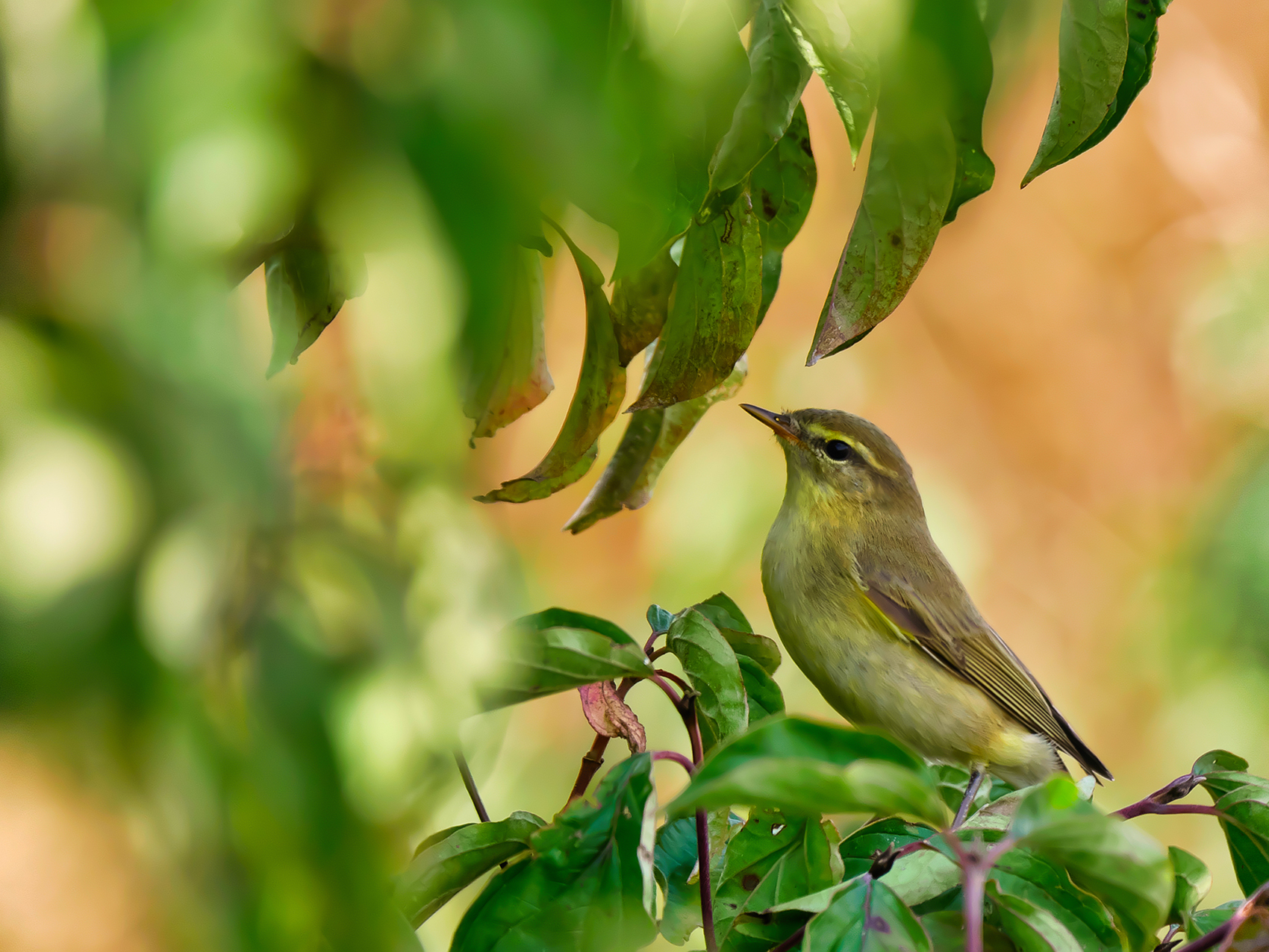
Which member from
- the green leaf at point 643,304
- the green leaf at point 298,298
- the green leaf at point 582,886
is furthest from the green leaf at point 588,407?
the green leaf at point 582,886

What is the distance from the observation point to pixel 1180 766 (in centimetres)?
477

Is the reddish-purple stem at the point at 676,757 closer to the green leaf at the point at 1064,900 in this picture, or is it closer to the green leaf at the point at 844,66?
the green leaf at the point at 1064,900

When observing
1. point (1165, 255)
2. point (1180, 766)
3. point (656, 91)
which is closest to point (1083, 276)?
point (1165, 255)

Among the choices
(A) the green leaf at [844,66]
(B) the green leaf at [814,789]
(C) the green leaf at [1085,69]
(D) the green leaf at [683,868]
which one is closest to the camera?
(B) the green leaf at [814,789]

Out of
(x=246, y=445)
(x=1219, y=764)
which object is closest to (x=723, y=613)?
(x=1219, y=764)

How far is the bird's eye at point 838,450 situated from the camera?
2496 millimetres

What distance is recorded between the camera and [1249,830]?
3.70 feet

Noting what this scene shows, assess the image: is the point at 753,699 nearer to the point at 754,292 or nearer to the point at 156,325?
the point at 754,292

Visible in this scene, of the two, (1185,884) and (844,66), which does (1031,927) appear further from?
(844,66)

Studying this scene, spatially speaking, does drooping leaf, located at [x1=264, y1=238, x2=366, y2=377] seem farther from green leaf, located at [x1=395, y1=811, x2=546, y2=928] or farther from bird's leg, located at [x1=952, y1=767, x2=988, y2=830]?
bird's leg, located at [x1=952, y1=767, x2=988, y2=830]

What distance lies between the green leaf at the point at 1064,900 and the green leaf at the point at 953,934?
0.04m

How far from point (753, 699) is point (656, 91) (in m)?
0.88

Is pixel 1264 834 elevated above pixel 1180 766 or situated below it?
below

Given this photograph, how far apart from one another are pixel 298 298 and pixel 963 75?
0.87 metres
